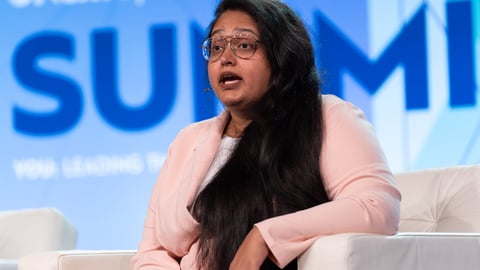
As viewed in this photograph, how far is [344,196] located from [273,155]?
194mm

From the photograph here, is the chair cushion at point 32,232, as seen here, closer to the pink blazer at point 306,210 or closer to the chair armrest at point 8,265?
the chair armrest at point 8,265

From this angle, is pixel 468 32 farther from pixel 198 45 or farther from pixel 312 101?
pixel 312 101

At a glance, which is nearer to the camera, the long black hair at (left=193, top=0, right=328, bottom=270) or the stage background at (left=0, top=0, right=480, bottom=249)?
the long black hair at (left=193, top=0, right=328, bottom=270)

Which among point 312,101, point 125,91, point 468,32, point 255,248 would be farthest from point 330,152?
point 125,91

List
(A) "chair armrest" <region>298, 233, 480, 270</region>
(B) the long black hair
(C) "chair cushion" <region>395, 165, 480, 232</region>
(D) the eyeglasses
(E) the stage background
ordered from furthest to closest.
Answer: (E) the stage background < (C) "chair cushion" <region>395, 165, 480, 232</region> < (D) the eyeglasses < (B) the long black hair < (A) "chair armrest" <region>298, 233, 480, 270</region>

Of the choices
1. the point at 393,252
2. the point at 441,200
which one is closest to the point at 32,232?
the point at 441,200

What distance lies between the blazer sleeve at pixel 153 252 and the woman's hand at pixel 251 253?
0.34m

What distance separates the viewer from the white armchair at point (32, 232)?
2746 mm

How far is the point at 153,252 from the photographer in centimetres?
206

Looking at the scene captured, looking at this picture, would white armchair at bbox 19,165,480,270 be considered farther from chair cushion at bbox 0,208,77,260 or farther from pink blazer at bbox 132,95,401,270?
chair cushion at bbox 0,208,77,260

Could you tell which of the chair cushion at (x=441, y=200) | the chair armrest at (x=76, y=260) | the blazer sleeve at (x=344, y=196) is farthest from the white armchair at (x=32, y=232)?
the blazer sleeve at (x=344, y=196)

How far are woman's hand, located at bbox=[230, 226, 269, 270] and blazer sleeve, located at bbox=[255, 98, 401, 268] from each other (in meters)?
0.01

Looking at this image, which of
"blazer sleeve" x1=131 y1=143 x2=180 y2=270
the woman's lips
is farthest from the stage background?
A: the woman's lips

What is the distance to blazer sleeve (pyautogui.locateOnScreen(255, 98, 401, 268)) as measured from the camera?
5.47ft
